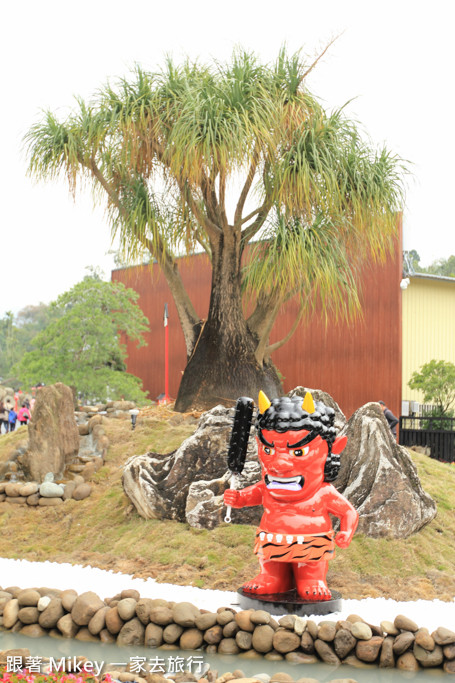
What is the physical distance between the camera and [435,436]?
1123 cm

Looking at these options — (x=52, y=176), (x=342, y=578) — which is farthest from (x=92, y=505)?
(x=52, y=176)

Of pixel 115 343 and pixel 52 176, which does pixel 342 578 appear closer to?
pixel 52 176

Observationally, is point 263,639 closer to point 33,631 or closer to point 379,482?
point 33,631

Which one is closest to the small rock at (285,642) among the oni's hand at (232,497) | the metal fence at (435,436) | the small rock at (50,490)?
the oni's hand at (232,497)

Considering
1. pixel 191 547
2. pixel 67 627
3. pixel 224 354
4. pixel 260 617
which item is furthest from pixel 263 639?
pixel 224 354

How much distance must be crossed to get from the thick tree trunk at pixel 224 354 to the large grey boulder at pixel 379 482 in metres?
2.40

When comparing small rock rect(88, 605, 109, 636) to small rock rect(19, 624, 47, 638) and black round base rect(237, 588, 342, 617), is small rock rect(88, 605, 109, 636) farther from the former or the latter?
black round base rect(237, 588, 342, 617)

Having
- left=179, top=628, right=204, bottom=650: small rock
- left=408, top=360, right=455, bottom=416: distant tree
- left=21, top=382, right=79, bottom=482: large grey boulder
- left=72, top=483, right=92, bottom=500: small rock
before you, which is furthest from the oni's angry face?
left=408, top=360, right=455, bottom=416: distant tree

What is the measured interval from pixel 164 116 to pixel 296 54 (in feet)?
5.31

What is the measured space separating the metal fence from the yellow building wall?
5.60 feet

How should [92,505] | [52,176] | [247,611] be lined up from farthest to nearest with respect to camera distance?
[52,176] < [92,505] < [247,611]

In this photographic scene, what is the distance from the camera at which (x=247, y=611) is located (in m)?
3.47

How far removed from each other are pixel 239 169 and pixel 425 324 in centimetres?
808

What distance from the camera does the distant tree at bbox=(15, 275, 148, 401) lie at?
995 cm
